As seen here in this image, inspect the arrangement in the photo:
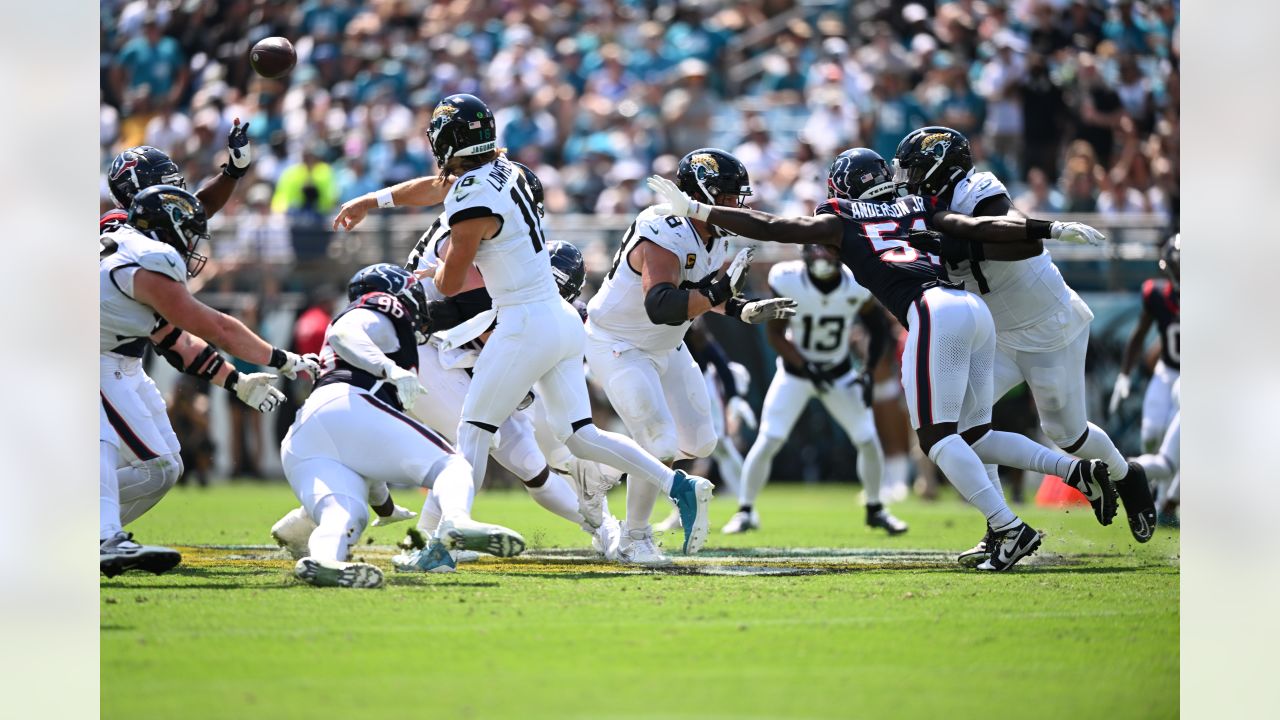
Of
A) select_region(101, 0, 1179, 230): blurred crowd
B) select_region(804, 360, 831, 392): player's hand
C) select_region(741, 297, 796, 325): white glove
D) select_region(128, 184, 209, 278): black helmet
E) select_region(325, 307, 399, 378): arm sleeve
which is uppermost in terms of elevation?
select_region(101, 0, 1179, 230): blurred crowd

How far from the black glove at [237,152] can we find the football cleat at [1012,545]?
156 inches

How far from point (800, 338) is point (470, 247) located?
3994 mm

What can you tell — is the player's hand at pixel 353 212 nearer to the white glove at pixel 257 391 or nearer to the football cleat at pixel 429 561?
the white glove at pixel 257 391

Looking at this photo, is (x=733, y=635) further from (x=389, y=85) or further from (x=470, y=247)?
(x=389, y=85)

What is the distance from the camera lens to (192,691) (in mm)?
3967

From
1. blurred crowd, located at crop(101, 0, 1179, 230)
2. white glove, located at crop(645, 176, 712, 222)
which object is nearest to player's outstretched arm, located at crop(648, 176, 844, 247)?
white glove, located at crop(645, 176, 712, 222)

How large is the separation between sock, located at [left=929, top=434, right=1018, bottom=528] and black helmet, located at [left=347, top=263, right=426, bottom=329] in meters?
2.31

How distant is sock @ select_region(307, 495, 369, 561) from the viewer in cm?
548

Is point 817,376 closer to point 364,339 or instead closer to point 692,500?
point 692,500

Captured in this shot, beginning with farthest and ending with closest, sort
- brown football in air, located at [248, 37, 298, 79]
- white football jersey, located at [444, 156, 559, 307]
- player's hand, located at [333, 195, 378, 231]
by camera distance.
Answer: brown football in air, located at [248, 37, 298, 79], player's hand, located at [333, 195, 378, 231], white football jersey, located at [444, 156, 559, 307]

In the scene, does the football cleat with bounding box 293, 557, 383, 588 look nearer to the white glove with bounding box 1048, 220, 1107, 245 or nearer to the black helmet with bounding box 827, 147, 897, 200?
the black helmet with bounding box 827, 147, 897, 200

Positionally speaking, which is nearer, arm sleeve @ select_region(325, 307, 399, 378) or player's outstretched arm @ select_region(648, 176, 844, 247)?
arm sleeve @ select_region(325, 307, 399, 378)

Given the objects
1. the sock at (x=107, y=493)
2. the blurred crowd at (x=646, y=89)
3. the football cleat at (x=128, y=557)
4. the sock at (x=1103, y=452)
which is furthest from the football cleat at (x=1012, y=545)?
the blurred crowd at (x=646, y=89)

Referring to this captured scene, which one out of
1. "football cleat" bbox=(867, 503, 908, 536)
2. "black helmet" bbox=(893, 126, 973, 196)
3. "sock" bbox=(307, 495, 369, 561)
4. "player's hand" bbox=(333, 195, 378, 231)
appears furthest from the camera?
"football cleat" bbox=(867, 503, 908, 536)
